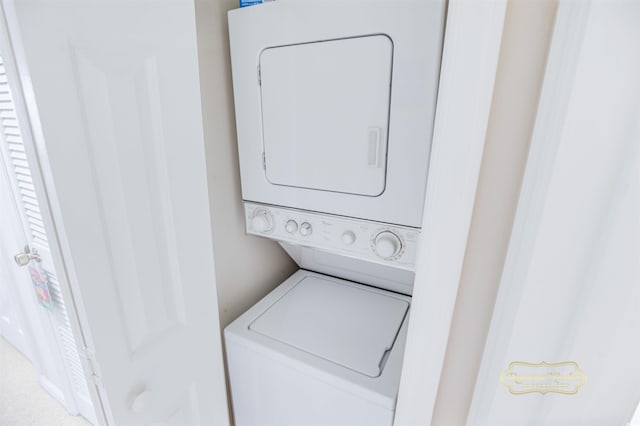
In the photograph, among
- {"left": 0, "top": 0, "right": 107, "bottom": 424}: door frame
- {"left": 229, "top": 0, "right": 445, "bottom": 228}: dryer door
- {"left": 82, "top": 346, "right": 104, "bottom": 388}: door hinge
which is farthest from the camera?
{"left": 229, "top": 0, "right": 445, "bottom": 228}: dryer door

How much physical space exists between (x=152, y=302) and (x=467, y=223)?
1.13 m

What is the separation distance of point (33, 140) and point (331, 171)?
3.48 feet

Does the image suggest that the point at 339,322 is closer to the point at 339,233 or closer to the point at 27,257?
the point at 339,233

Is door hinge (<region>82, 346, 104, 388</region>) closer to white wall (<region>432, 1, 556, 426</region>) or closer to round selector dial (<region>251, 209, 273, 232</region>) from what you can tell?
round selector dial (<region>251, 209, 273, 232</region>)

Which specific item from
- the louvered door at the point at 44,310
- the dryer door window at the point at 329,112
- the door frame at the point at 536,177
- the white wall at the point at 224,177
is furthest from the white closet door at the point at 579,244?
→ the louvered door at the point at 44,310

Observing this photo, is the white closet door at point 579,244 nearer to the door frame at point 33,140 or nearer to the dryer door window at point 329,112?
the dryer door window at point 329,112

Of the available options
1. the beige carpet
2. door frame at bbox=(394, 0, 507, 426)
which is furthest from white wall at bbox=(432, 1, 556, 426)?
the beige carpet

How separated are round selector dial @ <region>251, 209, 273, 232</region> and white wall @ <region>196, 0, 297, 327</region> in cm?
13

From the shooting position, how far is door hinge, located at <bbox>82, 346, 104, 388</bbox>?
1028 millimetres

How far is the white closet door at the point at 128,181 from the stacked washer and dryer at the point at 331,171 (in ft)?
1.37

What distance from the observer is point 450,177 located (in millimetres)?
659

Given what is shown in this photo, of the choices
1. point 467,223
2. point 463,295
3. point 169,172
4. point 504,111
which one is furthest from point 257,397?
point 504,111

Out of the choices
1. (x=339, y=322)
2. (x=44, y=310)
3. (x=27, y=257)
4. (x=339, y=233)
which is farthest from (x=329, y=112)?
(x=44, y=310)

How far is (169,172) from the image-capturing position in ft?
3.78
